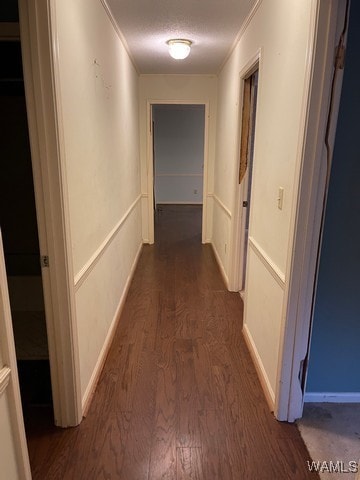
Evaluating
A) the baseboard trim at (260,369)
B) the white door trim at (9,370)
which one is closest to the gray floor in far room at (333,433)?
the baseboard trim at (260,369)

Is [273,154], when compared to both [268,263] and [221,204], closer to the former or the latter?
[268,263]

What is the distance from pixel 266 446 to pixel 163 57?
3.68 metres

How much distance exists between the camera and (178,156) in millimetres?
8438

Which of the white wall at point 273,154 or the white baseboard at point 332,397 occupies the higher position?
the white wall at point 273,154

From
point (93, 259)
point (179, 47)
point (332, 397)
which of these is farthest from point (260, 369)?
point (179, 47)

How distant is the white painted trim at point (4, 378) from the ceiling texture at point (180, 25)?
2.35 metres

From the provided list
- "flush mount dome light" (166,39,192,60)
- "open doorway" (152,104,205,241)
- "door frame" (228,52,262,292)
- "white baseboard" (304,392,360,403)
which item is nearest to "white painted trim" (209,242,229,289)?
"door frame" (228,52,262,292)

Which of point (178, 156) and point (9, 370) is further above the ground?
point (178, 156)

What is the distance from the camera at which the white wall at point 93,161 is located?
5.28ft

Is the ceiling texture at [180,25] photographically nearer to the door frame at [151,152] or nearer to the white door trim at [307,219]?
the door frame at [151,152]

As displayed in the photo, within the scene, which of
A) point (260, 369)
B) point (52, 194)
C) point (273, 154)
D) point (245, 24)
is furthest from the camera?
point (245, 24)

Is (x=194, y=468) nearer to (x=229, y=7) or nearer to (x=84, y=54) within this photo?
(x=84, y=54)

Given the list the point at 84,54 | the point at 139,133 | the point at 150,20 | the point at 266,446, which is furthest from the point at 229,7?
the point at 266,446

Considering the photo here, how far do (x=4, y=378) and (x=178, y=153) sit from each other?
789 cm
